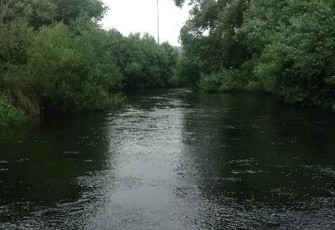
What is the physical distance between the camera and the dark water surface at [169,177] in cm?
917

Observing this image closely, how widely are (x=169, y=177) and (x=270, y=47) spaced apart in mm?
22837

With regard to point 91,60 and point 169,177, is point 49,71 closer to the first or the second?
point 91,60

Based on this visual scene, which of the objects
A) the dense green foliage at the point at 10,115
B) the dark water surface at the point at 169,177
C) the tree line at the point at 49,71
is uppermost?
the tree line at the point at 49,71

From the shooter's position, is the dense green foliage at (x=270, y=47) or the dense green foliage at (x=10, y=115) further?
the dense green foliage at (x=270, y=47)

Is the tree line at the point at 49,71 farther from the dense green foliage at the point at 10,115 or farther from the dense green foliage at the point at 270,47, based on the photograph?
the dense green foliage at the point at 270,47

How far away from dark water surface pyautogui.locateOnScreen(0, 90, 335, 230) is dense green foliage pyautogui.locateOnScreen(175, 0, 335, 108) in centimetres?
825

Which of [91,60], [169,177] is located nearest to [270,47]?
[91,60]

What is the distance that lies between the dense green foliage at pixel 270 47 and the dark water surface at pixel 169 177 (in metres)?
8.25

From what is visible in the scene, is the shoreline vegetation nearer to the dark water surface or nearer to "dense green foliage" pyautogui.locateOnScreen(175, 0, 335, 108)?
"dense green foliage" pyautogui.locateOnScreen(175, 0, 335, 108)

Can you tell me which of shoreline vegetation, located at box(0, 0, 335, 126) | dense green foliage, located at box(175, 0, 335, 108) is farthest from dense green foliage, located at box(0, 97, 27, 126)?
dense green foliage, located at box(175, 0, 335, 108)

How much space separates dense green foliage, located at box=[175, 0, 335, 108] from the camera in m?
28.3

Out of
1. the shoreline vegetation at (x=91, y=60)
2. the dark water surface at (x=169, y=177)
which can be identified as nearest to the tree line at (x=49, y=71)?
the shoreline vegetation at (x=91, y=60)

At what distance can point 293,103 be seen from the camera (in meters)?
35.0

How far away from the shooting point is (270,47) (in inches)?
1300
